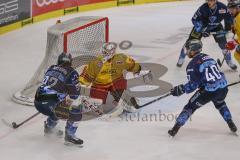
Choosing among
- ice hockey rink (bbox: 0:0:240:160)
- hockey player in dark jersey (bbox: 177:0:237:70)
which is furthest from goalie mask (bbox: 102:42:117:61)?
hockey player in dark jersey (bbox: 177:0:237:70)

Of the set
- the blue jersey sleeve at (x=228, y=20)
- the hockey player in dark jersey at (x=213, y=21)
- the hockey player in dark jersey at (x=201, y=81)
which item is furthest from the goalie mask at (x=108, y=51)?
the blue jersey sleeve at (x=228, y=20)

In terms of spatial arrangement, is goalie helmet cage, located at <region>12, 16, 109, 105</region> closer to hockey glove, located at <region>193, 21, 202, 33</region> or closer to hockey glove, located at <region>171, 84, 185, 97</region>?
hockey glove, located at <region>193, 21, 202, 33</region>

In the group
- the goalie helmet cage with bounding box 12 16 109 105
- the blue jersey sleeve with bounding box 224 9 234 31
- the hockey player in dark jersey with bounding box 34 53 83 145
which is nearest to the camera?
the hockey player in dark jersey with bounding box 34 53 83 145

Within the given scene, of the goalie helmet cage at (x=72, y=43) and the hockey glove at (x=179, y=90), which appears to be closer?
the hockey glove at (x=179, y=90)

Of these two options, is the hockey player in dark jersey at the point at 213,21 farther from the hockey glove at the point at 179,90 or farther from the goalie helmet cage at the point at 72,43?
the hockey glove at the point at 179,90

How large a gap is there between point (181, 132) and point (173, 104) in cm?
112

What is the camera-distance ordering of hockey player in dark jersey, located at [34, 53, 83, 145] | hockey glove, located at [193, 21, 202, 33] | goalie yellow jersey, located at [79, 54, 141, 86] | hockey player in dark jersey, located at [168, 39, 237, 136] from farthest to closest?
hockey glove, located at [193, 21, 202, 33] → goalie yellow jersey, located at [79, 54, 141, 86] → hockey player in dark jersey, located at [34, 53, 83, 145] → hockey player in dark jersey, located at [168, 39, 237, 136]

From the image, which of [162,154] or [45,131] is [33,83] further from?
[162,154]

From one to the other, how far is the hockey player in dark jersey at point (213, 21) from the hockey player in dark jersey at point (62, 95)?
10.4 ft

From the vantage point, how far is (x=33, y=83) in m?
8.46

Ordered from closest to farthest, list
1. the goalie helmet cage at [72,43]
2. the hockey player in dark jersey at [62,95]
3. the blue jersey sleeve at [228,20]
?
the hockey player in dark jersey at [62,95] → the goalie helmet cage at [72,43] → the blue jersey sleeve at [228,20]

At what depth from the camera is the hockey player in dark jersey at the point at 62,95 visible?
666 cm

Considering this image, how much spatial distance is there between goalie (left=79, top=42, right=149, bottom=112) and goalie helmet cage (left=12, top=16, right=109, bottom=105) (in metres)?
0.85

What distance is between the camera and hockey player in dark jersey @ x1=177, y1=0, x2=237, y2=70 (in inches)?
361
